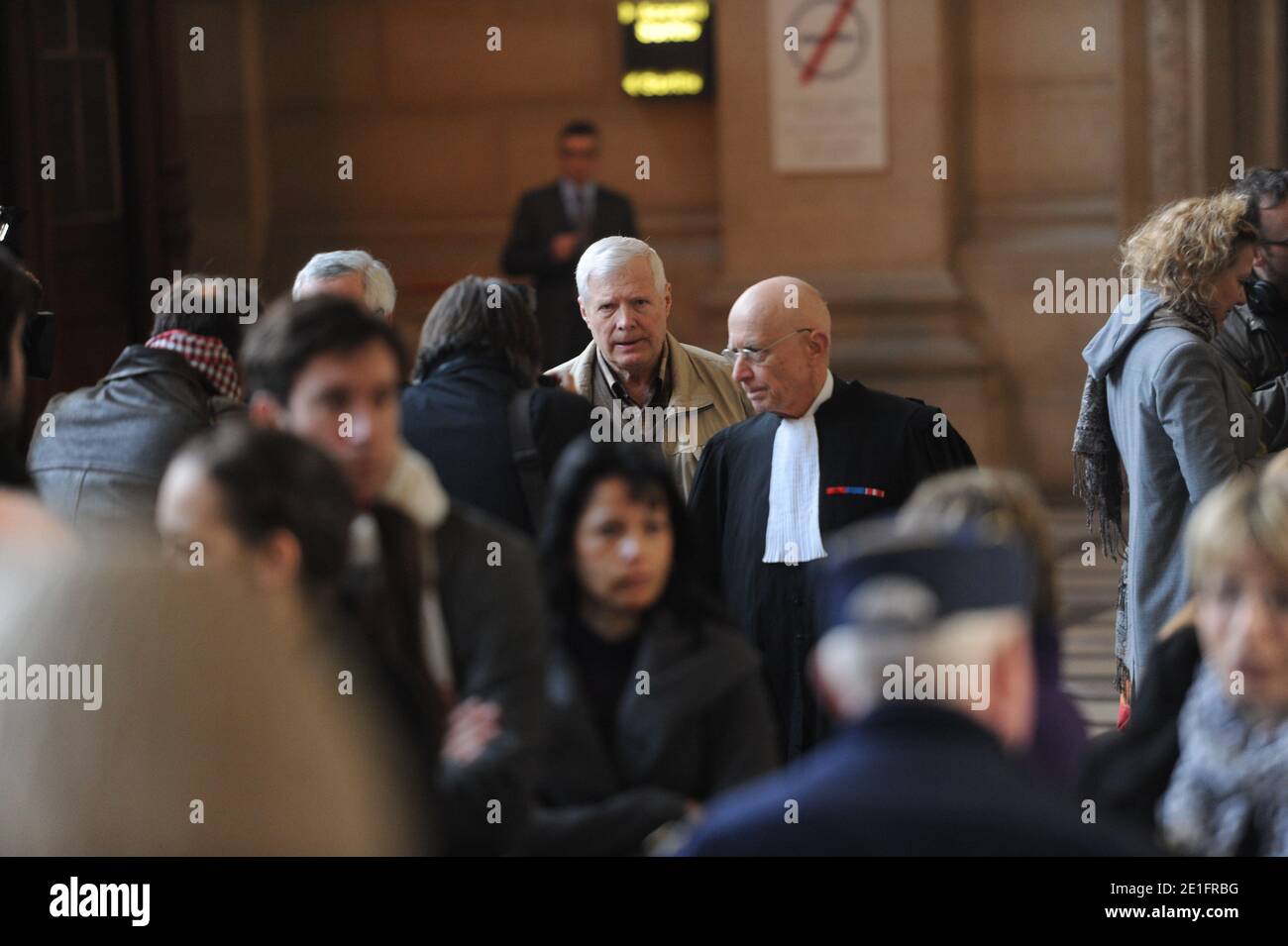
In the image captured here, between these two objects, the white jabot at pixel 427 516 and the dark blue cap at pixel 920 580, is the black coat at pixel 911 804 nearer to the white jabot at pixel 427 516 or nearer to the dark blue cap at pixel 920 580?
the dark blue cap at pixel 920 580

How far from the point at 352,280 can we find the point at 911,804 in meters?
3.36

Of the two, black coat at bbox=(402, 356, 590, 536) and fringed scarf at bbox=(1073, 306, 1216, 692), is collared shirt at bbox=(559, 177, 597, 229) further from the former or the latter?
black coat at bbox=(402, 356, 590, 536)

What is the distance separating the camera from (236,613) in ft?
7.34

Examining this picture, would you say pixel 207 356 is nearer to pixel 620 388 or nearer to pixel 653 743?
pixel 620 388

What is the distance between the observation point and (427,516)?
273cm

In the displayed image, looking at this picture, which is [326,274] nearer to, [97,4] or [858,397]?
[858,397]

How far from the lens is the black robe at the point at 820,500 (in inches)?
173

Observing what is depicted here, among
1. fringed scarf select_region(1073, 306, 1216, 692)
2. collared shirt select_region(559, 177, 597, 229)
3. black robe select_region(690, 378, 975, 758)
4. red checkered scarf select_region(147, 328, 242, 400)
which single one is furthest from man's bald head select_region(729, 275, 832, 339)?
collared shirt select_region(559, 177, 597, 229)

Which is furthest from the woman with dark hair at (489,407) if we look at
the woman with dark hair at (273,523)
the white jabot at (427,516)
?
the woman with dark hair at (273,523)

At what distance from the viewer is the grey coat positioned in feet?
15.4

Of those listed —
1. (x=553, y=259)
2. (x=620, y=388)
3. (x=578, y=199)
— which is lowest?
(x=620, y=388)

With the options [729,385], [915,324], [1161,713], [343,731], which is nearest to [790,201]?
[915,324]

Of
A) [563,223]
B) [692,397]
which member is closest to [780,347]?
[692,397]

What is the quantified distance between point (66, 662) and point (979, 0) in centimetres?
922
